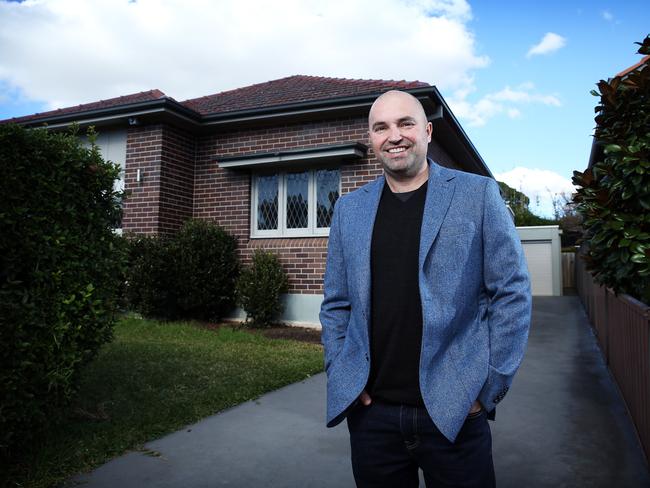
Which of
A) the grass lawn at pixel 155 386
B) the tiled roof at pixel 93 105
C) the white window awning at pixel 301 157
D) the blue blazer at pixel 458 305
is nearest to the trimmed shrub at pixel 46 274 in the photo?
the grass lawn at pixel 155 386

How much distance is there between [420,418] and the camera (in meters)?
1.78

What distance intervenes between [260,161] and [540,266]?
16464mm

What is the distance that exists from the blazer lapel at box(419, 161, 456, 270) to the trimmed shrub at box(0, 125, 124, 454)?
2.56 metres

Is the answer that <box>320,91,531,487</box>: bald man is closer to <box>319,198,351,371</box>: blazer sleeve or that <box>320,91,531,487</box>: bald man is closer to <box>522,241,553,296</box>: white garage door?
<box>319,198,351,371</box>: blazer sleeve

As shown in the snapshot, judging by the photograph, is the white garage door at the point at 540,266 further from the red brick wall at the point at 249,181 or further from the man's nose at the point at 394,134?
the man's nose at the point at 394,134

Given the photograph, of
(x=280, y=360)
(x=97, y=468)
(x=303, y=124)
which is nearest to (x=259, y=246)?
(x=303, y=124)

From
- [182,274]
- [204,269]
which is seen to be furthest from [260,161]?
[182,274]

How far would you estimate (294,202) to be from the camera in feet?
34.9

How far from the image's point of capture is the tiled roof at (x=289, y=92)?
10164mm

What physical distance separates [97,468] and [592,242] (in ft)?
14.3

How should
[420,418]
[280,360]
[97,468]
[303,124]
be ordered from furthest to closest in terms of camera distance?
1. [303,124]
2. [280,360]
3. [97,468]
4. [420,418]

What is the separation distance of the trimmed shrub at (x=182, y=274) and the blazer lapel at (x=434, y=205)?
8087 mm

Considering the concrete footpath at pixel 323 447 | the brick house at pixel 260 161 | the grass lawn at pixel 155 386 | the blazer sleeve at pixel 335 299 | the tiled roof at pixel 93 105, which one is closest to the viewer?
the blazer sleeve at pixel 335 299

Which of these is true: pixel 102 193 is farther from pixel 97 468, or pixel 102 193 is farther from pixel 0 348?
pixel 97 468
